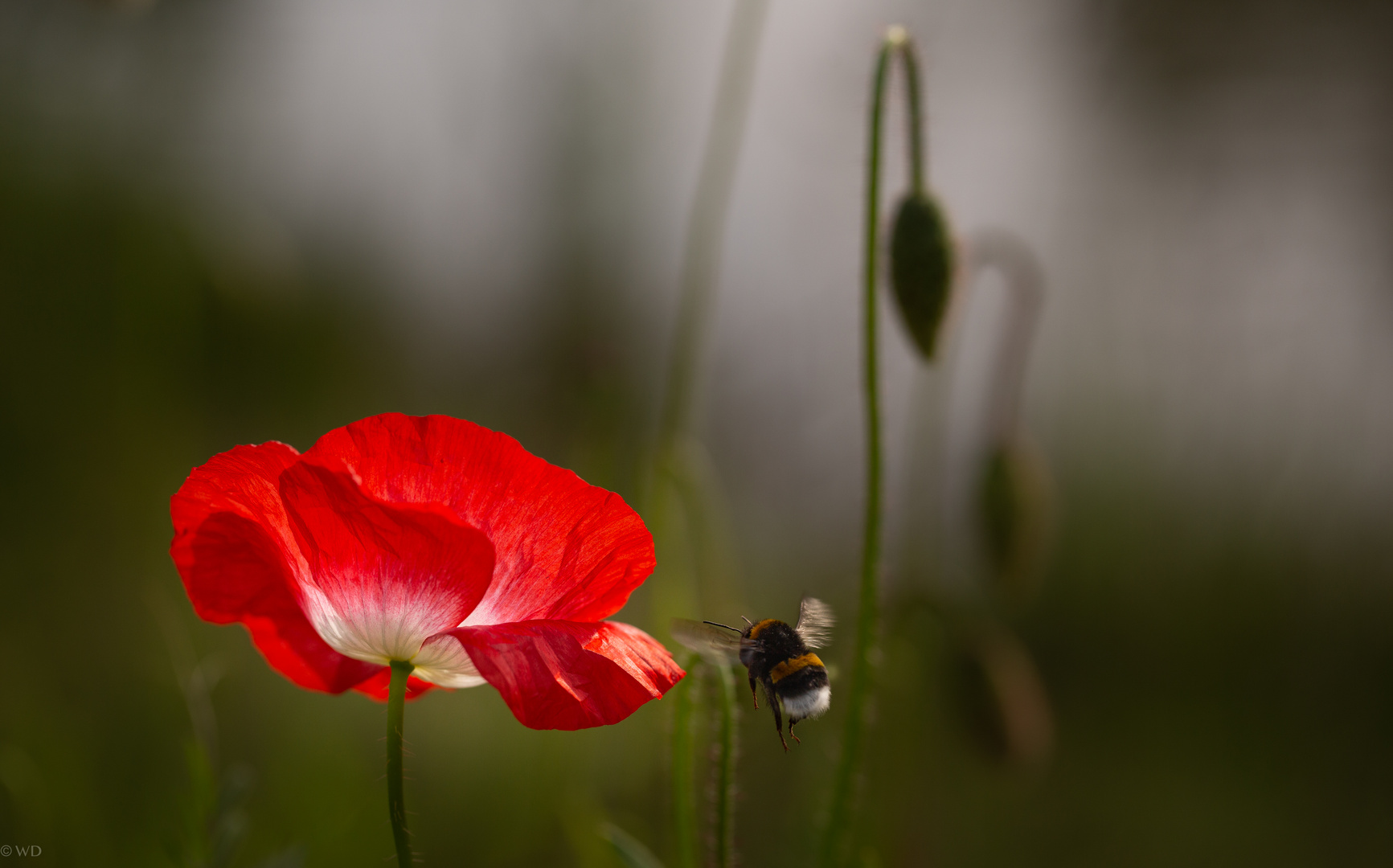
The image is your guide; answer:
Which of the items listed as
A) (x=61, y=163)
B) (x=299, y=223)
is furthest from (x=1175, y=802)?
(x=61, y=163)

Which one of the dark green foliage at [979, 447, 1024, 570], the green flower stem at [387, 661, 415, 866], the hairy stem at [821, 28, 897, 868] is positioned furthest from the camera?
the dark green foliage at [979, 447, 1024, 570]

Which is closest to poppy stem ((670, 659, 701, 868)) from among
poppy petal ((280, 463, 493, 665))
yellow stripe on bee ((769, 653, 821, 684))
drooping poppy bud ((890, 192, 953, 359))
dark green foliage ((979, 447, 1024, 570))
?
yellow stripe on bee ((769, 653, 821, 684))

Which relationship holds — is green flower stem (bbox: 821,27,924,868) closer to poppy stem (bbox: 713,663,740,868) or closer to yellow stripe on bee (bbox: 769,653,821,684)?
yellow stripe on bee (bbox: 769,653,821,684)

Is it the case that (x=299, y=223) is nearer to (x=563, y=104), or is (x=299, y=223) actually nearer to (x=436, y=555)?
(x=563, y=104)

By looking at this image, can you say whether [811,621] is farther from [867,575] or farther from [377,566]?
[377,566]

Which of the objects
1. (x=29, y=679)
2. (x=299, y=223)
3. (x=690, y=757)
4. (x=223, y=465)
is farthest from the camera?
(x=299, y=223)

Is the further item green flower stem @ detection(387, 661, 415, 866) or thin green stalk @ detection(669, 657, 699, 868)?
thin green stalk @ detection(669, 657, 699, 868)

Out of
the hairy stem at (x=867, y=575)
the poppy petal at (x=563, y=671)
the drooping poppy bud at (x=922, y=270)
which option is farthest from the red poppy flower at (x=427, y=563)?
the drooping poppy bud at (x=922, y=270)
